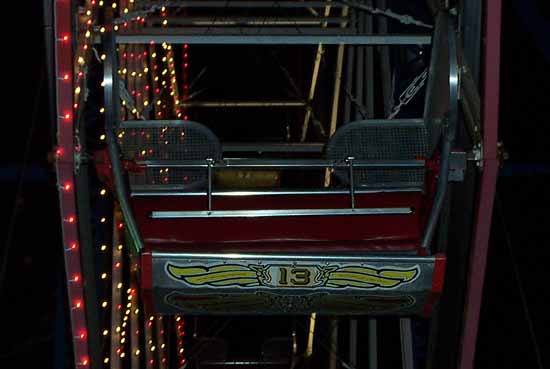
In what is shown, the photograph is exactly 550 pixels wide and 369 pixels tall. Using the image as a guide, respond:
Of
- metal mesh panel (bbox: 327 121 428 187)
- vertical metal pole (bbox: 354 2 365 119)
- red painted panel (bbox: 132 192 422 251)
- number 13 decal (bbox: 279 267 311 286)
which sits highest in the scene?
vertical metal pole (bbox: 354 2 365 119)

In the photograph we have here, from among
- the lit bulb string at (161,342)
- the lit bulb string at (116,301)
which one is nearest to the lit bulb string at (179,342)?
the lit bulb string at (161,342)

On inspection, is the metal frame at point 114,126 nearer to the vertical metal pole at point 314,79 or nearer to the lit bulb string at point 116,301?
the lit bulb string at point 116,301

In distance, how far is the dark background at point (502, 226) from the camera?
10.4 metres

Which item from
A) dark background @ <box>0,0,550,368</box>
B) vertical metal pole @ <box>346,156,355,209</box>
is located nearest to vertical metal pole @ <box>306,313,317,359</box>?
dark background @ <box>0,0,550,368</box>

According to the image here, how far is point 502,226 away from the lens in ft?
33.1

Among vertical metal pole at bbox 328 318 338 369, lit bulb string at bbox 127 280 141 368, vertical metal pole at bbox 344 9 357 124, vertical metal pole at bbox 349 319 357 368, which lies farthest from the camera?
vertical metal pole at bbox 328 318 338 369

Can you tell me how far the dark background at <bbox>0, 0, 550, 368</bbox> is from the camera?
10.4m

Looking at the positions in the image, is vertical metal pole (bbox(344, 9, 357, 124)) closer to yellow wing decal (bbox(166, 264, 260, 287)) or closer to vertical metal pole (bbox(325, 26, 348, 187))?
vertical metal pole (bbox(325, 26, 348, 187))

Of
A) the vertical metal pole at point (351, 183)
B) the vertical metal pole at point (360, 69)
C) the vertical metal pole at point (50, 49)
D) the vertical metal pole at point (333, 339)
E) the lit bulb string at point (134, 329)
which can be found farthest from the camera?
the vertical metal pole at point (333, 339)

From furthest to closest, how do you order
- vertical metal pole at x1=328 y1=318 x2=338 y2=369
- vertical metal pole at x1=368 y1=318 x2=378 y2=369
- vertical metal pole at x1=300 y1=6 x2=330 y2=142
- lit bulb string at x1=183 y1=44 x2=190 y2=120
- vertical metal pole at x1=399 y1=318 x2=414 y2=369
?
lit bulb string at x1=183 y1=44 x2=190 y2=120 < vertical metal pole at x1=300 y1=6 x2=330 y2=142 < vertical metal pole at x1=328 y1=318 x2=338 y2=369 < vertical metal pole at x1=368 y1=318 x2=378 y2=369 < vertical metal pole at x1=399 y1=318 x2=414 y2=369

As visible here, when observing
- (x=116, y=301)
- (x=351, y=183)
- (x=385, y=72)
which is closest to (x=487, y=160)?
(x=351, y=183)

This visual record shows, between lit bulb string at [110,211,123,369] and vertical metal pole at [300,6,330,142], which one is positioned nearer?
lit bulb string at [110,211,123,369]

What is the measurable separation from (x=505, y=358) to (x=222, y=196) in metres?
4.46

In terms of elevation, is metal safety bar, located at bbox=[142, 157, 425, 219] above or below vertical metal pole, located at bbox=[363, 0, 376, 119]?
below
